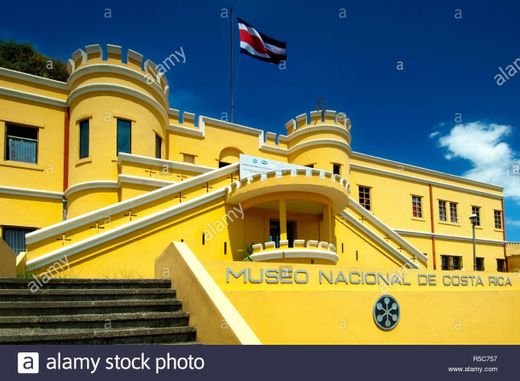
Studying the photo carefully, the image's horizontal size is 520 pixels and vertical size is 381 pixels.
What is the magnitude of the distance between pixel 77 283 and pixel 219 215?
28.8 ft

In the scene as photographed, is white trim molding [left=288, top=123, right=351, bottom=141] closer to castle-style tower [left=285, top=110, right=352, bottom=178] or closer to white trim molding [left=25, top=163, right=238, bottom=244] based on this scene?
castle-style tower [left=285, top=110, right=352, bottom=178]

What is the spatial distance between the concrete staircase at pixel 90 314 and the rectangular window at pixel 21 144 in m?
11.6

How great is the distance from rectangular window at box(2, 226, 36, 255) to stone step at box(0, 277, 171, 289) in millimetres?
9909

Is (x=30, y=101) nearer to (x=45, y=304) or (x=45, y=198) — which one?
(x=45, y=198)

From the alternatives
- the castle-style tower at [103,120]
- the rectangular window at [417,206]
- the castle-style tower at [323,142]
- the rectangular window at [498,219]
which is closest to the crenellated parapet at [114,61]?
the castle-style tower at [103,120]

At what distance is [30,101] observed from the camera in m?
17.5

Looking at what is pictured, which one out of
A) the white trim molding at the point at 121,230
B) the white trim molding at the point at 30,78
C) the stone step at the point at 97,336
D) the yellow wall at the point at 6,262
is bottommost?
the stone step at the point at 97,336

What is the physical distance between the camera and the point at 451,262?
28078 mm

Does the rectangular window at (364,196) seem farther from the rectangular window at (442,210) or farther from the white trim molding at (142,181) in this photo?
the white trim molding at (142,181)

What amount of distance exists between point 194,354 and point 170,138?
1642 centimetres

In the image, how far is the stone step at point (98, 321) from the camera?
581 cm

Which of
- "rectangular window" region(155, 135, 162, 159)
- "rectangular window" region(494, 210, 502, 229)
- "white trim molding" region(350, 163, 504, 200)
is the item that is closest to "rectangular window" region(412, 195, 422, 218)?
"white trim molding" region(350, 163, 504, 200)

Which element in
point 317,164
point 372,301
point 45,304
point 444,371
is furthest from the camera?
point 317,164

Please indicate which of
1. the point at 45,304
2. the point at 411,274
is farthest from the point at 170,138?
the point at 45,304
